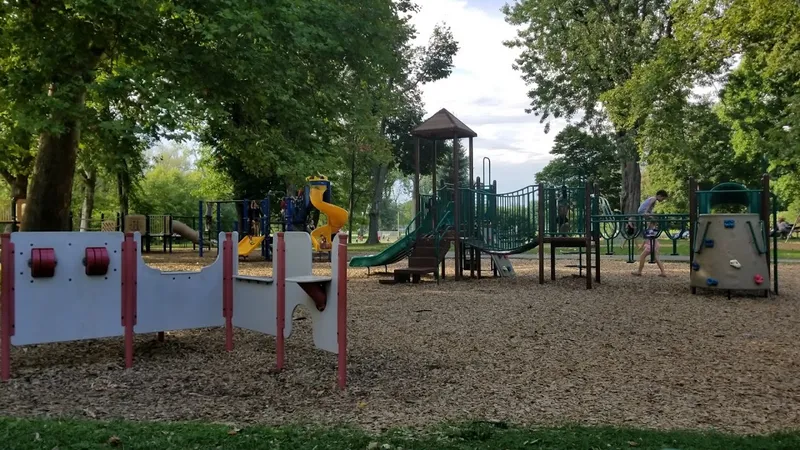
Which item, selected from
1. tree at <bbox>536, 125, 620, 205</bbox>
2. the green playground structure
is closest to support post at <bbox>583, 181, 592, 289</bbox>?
the green playground structure

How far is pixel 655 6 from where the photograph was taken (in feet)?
96.7

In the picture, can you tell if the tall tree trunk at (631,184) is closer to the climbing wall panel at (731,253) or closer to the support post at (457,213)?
the support post at (457,213)

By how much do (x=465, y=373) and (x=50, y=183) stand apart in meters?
11.0

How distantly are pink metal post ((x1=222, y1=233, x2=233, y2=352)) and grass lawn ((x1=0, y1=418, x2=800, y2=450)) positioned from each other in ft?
8.02

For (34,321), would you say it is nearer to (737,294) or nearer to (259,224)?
(737,294)

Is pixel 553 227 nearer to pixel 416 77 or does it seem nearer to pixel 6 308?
pixel 6 308

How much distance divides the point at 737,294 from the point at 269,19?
8.96 meters

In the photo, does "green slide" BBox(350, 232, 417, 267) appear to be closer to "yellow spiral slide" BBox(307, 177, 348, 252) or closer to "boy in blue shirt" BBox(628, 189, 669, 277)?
"yellow spiral slide" BBox(307, 177, 348, 252)

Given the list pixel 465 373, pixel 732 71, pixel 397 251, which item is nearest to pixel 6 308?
pixel 465 373

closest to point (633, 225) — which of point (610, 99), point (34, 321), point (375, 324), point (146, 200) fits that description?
point (375, 324)

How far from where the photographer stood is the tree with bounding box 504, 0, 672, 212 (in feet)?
96.5

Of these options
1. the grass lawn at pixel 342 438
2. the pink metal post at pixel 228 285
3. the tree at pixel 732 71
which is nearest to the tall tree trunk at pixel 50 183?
the pink metal post at pixel 228 285

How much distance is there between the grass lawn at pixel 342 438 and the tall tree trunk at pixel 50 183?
406 inches

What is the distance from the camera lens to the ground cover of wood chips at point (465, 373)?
13.6 ft
